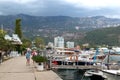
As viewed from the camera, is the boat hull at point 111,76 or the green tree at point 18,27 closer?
the boat hull at point 111,76

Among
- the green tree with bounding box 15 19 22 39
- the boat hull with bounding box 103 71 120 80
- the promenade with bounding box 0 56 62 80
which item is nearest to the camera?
the promenade with bounding box 0 56 62 80

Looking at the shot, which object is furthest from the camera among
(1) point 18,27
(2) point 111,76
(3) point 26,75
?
(1) point 18,27

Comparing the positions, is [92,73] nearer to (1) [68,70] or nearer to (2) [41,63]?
(2) [41,63]

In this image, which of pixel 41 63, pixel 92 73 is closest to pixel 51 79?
pixel 92 73

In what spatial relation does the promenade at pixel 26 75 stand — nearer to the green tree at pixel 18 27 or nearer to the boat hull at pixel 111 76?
the boat hull at pixel 111 76

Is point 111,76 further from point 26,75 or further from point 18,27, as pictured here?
point 18,27

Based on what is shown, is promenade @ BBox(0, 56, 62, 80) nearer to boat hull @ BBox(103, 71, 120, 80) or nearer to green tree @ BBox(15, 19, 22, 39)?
boat hull @ BBox(103, 71, 120, 80)

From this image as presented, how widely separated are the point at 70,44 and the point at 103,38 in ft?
64.1

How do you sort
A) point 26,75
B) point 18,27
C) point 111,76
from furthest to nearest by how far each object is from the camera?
point 18,27
point 26,75
point 111,76

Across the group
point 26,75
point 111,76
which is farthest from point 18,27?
point 111,76

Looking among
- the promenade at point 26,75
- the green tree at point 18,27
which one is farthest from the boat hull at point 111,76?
the green tree at point 18,27

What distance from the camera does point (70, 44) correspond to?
651 ft

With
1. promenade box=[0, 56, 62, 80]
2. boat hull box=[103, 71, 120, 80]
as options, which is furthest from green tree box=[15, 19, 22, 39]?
boat hull box=[103, 71, 120, 80]

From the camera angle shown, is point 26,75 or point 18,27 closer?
point 26,75
